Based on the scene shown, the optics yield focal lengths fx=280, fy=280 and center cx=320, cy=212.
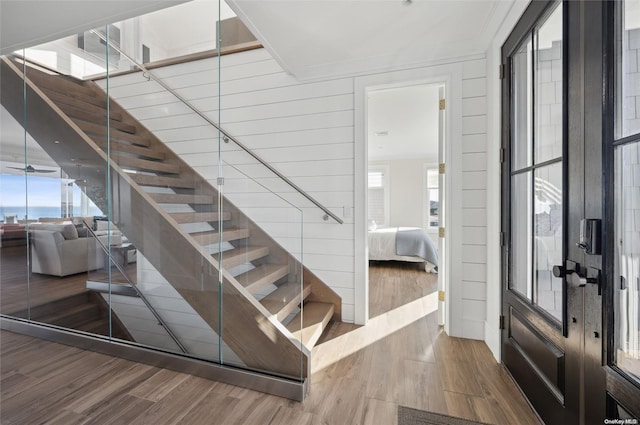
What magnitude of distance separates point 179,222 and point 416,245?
4.12 meters

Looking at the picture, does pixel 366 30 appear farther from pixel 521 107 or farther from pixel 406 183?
pixel 406 183

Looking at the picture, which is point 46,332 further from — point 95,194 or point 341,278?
point 341,278

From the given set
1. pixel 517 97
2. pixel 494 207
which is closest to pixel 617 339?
pixel 494 207

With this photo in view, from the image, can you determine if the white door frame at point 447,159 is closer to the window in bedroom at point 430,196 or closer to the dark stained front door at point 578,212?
the dark stained front door at point 578,212

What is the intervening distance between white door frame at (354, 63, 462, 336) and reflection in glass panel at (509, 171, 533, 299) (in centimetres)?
58

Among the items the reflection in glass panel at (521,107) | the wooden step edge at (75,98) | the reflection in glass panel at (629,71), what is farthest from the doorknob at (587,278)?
the wooden step edge at (75,98)

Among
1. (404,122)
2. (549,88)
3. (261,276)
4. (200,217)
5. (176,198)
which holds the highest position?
(404,122)

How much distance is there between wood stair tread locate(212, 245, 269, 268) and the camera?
1883mm

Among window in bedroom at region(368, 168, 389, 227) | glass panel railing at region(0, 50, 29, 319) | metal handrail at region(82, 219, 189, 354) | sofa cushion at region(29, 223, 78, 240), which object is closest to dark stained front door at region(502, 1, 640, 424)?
metal handrail at region(82, 219, 189, 354)

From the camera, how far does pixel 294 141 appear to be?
284 cm

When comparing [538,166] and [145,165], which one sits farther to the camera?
[145,165]

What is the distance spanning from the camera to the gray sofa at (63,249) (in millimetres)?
2412

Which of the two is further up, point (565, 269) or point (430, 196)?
point (430, 196)

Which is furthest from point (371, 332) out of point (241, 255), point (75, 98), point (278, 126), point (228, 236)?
Answer: point (75, 98)
